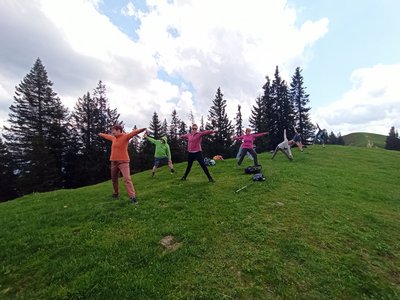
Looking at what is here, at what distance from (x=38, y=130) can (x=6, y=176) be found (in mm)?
9318

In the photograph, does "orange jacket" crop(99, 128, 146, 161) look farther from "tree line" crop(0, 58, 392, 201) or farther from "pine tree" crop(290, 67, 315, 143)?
"pine tree" crop(290, 67, 315, 143)

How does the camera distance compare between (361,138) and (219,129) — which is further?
(361,138)

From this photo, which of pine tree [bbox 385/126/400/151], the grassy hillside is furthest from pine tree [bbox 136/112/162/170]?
pine tree [bbox 385/126/400/151]

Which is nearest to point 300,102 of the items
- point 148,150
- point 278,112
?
point 278,112

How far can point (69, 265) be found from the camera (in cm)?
743

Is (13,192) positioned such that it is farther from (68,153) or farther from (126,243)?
(126,243)

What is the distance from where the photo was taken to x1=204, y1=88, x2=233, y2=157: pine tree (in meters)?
64.1

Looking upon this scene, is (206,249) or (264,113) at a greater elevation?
(264,113)

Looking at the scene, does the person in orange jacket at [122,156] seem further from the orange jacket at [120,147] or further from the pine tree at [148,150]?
the pine tree at [148,150]

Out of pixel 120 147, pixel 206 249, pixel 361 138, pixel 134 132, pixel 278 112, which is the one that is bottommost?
pixel 206 249

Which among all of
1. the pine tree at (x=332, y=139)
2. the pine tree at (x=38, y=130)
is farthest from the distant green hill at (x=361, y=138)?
the pine tree at (x=38, y=130)

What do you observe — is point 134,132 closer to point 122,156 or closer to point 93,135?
point 122,156

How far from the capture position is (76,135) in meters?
61.1

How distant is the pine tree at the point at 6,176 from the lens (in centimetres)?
5088
